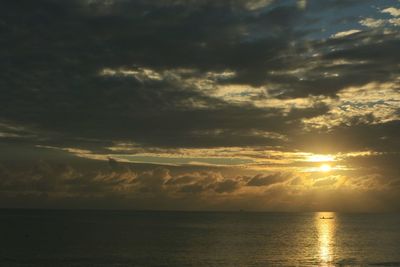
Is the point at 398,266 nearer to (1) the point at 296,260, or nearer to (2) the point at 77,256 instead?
(1) the point at 296,260

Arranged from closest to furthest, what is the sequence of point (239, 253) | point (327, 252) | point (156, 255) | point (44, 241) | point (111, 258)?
point (111, 258) → point (156, 255) → point (239, 253) → point (327, 252) → point (44, 241)

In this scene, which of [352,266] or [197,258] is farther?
[197,258]

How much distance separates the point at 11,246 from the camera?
114938 mm

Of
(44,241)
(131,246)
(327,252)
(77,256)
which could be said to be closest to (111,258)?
(77,256)

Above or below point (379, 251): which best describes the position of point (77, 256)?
below

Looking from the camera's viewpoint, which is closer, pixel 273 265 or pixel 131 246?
pixel 273 265

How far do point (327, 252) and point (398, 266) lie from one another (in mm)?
29715

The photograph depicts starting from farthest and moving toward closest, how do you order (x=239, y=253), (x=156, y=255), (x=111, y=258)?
(x=239, y=253), (x=156, y=255), (x=111, y=258)

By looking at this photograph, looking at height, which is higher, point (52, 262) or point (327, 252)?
point (327, 252)

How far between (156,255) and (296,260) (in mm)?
28911

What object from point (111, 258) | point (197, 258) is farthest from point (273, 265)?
point (111, 258)

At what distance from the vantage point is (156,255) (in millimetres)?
100562

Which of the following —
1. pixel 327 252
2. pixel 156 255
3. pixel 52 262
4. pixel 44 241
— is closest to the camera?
pixel 52 262

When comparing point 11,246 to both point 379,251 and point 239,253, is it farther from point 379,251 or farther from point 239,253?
point 379,251
